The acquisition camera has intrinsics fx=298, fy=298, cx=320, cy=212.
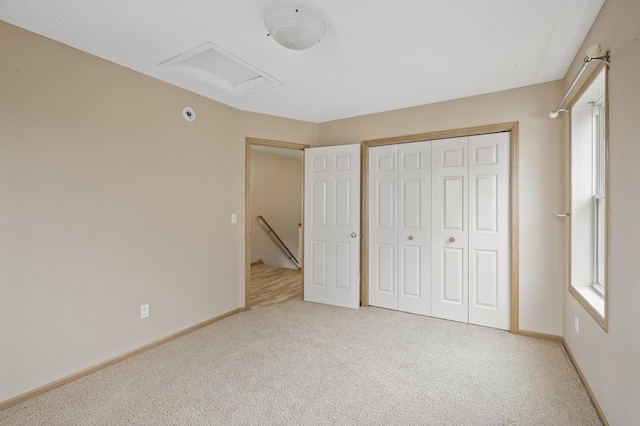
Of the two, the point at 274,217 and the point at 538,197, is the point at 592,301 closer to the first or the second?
the point at 538,197

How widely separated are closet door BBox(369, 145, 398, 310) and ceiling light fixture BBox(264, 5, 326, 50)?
1927mm

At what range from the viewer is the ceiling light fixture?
66.8 inches

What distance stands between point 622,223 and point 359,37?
183 cm

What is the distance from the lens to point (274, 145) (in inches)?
149

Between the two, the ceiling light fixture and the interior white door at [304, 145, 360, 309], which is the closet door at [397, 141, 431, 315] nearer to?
the interior white door at [304, 145, 360, 309]

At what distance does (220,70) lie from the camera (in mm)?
2643

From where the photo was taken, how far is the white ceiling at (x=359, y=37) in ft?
5.65

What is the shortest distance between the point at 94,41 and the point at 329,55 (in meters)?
1.66

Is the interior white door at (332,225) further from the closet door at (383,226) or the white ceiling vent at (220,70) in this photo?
the white ceiling vent at (220,70)

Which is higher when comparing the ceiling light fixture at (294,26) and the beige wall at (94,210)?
the ceiling light fixture at (294,26)

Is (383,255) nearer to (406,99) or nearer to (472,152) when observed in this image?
(472,152)

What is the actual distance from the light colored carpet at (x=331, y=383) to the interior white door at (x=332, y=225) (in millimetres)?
825

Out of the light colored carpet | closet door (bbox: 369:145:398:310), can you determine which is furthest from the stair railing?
the light colored carpet

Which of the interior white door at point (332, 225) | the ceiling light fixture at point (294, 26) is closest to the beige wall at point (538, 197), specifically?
the interior white door at point (332, 225)
